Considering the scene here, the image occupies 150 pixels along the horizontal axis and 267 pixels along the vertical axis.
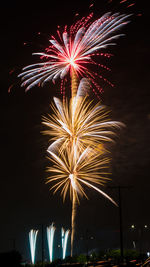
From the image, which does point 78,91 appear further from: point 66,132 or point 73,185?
point 73,185

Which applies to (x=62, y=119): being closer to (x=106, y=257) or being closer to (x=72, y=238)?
(x=72, y=238)

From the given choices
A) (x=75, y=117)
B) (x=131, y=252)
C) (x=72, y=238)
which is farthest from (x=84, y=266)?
(x=131, y=252)

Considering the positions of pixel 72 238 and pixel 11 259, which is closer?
pixel 11 259

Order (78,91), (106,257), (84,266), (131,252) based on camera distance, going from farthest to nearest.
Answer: (131,252) < (106,257) < (78,91) < (84,266)

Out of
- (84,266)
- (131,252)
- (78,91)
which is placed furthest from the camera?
(131,252)

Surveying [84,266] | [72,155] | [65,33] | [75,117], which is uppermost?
[65,33]

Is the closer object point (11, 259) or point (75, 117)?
point (11, 259)

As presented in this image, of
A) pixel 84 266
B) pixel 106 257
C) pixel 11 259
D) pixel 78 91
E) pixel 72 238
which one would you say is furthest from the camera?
pixel 106 257

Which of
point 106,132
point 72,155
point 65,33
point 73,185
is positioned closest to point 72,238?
point 73,185

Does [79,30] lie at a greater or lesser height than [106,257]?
greater
